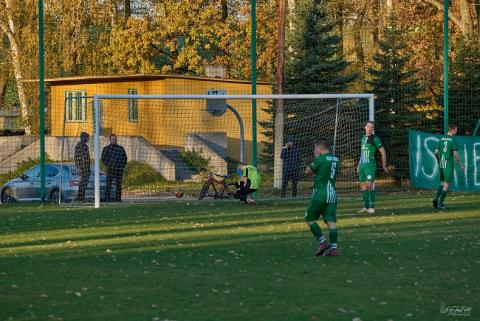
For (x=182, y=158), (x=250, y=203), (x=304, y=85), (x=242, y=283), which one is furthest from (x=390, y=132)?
(x=242, y=283)

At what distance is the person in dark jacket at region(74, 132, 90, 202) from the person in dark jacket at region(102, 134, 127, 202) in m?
0.48

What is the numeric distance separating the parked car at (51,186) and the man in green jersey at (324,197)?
13437 millimetres

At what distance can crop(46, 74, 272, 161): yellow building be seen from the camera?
41.8m

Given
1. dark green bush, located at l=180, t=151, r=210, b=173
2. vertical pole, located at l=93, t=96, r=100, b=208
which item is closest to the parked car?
vertical pole, located at l=93, t=96, r=100, b=208

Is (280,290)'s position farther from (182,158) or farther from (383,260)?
(182,158)

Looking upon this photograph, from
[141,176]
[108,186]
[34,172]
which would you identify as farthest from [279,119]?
[34,172]

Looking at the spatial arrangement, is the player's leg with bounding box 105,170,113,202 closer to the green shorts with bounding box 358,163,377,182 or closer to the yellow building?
the green shorts with bounding box 358,163,377,182

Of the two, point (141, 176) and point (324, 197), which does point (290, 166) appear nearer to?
point (141, 176)

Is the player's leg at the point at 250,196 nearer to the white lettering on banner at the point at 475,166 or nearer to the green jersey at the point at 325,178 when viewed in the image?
the white lettering on banner at the point at 475,166

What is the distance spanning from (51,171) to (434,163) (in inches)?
421

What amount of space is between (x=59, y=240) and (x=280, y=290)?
6.19 metres

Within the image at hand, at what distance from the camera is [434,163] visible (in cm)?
2808

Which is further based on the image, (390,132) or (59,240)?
(390,132)

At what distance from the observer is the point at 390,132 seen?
33.5m
